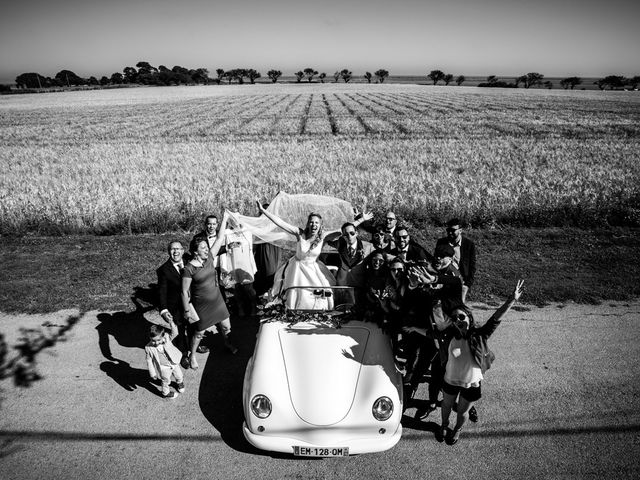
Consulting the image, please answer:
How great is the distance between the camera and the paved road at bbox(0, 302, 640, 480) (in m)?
4.35

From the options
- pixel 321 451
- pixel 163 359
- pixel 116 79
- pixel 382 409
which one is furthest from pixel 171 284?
pixel 116 79

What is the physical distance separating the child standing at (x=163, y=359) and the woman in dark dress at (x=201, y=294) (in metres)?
0.50

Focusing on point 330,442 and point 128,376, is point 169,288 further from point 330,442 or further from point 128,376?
point 330,442

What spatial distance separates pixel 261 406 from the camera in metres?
4.33

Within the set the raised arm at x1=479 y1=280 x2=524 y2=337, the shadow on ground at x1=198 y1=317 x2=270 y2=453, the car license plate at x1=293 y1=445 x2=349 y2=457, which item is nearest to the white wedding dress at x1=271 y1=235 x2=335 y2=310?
the shadow on ground at x1=198 y1=317 x2=270 y2=453

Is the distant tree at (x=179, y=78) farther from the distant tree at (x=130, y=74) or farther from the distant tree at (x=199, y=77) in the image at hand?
the distant tree at (x=130, y=74)

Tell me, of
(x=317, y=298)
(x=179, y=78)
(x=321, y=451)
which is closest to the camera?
(x=321, y=451)

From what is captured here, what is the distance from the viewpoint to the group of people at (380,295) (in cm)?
447

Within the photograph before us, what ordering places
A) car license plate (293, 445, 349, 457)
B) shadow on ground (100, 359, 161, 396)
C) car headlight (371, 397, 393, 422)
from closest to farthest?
car license plate (293, 445, 349, 457) → car headlight (371, 397, 393, 422) → shadow on ground (100, 359, 161, 396)

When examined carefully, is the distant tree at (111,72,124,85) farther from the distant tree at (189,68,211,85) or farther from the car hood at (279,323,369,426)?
the car hood at (279,323,369,426)

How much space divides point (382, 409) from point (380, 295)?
1.46m

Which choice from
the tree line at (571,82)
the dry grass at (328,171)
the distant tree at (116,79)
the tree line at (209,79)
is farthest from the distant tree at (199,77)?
the dry grass at (328,171)

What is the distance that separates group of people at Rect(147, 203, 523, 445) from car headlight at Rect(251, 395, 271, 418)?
4.99 feet

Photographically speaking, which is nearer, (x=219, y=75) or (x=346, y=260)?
(x=346, y=260)
